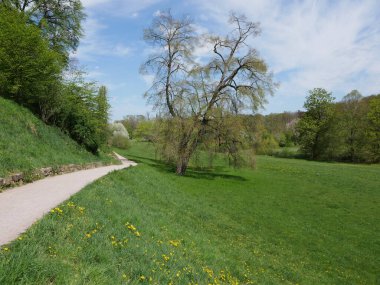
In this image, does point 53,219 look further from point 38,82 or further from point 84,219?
point 38,82

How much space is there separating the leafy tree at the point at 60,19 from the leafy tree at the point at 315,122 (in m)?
52.2

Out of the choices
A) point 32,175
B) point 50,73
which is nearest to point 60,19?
point 50,73

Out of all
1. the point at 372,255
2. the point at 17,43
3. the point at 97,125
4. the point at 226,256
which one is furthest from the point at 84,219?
the point at 97,125

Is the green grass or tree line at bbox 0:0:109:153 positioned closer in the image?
the green grass

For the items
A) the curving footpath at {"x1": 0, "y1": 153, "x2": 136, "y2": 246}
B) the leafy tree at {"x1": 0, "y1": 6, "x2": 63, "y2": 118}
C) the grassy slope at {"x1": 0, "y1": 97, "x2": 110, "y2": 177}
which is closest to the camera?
the curving footpath at {"x1": 0, "y1": 153, "x2": 136, "y2": 246}

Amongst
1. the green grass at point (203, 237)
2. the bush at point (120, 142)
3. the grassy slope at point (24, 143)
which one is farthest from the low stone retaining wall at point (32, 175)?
the bush at point (120, 142)

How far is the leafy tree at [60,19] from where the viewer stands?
33.8 m

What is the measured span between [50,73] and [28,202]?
566 inches

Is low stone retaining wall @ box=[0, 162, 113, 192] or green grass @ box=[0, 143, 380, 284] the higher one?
low stone retaining wall @ box=[0, 162, 113, 192]

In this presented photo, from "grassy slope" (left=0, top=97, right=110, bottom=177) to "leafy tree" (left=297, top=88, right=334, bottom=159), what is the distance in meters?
59.7

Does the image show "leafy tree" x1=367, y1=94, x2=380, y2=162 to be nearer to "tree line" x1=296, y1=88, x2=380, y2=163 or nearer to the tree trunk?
"tree line" x1=296, y1=88, x2=380, y2=163

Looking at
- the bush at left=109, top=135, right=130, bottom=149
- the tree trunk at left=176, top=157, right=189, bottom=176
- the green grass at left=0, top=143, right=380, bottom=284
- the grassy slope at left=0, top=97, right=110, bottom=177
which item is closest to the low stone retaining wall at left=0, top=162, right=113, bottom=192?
the grassy slope at left=0, top=97, right=110, bottom=177

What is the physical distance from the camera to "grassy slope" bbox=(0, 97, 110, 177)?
503 inches

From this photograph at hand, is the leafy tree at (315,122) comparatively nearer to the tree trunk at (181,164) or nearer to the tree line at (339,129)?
the tree line at (339,129)
